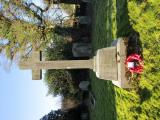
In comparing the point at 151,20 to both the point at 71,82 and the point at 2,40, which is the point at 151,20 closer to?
the point at 2,40

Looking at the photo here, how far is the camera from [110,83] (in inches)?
438

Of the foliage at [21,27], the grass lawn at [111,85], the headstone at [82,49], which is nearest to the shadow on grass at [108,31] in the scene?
the grass lawn at [111,85]

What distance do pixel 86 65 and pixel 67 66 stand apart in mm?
603

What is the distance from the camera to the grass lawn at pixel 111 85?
7.86 metres

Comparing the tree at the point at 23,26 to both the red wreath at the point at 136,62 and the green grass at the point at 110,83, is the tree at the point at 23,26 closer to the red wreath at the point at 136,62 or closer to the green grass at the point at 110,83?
the green grass at the point at 110,83

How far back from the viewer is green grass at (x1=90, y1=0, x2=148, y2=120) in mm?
7924

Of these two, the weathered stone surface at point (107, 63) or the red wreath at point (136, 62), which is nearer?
the red wreath at point (136, 62)

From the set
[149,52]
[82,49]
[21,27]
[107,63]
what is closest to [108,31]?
[107,63]

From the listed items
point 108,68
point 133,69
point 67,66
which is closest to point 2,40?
point 67,66

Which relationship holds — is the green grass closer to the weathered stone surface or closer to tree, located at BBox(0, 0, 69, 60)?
the weathered stone surface

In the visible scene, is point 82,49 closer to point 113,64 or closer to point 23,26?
point 23,26

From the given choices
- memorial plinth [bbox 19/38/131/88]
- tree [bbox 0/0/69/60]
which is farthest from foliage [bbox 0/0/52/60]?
memorial plinth [bbox 19/38/131/88]

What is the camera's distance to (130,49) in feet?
23.6

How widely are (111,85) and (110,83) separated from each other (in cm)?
25
